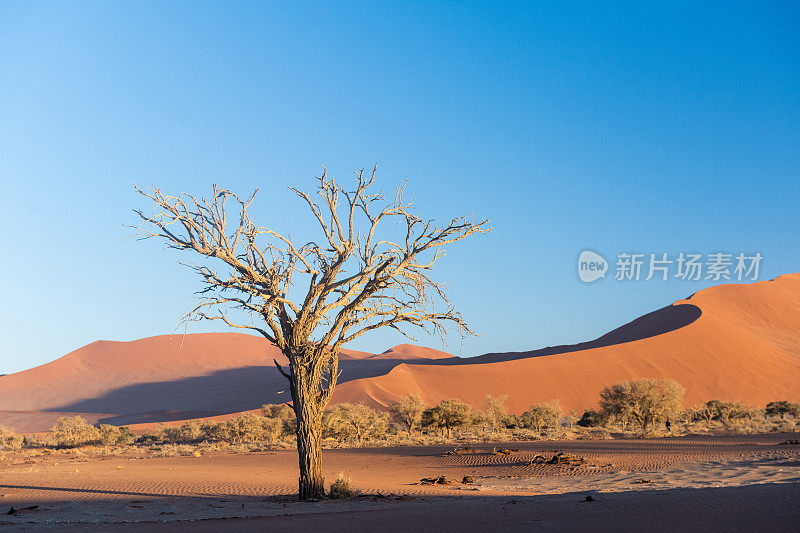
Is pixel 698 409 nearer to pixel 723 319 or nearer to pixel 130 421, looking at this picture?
pixel 723 319

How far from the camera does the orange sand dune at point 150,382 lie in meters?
68.9

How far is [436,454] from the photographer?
23406mm

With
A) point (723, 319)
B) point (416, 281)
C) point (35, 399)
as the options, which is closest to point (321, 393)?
point (416, 281)

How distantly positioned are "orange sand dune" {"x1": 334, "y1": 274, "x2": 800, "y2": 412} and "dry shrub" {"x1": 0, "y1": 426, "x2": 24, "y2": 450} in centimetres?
2338

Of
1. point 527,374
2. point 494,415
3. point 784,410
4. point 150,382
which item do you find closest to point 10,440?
point 494,415

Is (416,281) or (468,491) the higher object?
(416,281)

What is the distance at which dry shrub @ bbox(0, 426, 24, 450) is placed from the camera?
3481 centimetres

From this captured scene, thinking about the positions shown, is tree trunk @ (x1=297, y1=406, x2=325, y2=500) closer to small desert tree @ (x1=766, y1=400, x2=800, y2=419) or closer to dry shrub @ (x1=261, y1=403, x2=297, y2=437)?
dry shrub @ (x1=261, y1=403, x2=297, y2=437)

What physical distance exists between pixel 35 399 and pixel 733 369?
8669 cm

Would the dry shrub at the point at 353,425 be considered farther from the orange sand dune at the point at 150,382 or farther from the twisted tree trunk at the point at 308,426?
the orange sand dune at the point at 150,382

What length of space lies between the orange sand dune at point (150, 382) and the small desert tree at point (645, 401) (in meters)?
32.0

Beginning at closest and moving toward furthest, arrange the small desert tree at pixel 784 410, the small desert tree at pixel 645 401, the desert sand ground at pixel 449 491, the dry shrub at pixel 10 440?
the desert sand ground at pixel 449 491 → the small desert tree at pixel 645 401 → the dry shrub at pixel 10 440 → the small desert tree at pixel 784 410

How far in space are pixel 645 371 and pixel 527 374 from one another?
396 inches

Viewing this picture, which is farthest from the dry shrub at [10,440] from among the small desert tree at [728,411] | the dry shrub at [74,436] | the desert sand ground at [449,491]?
the small desert tree at [728,411]
